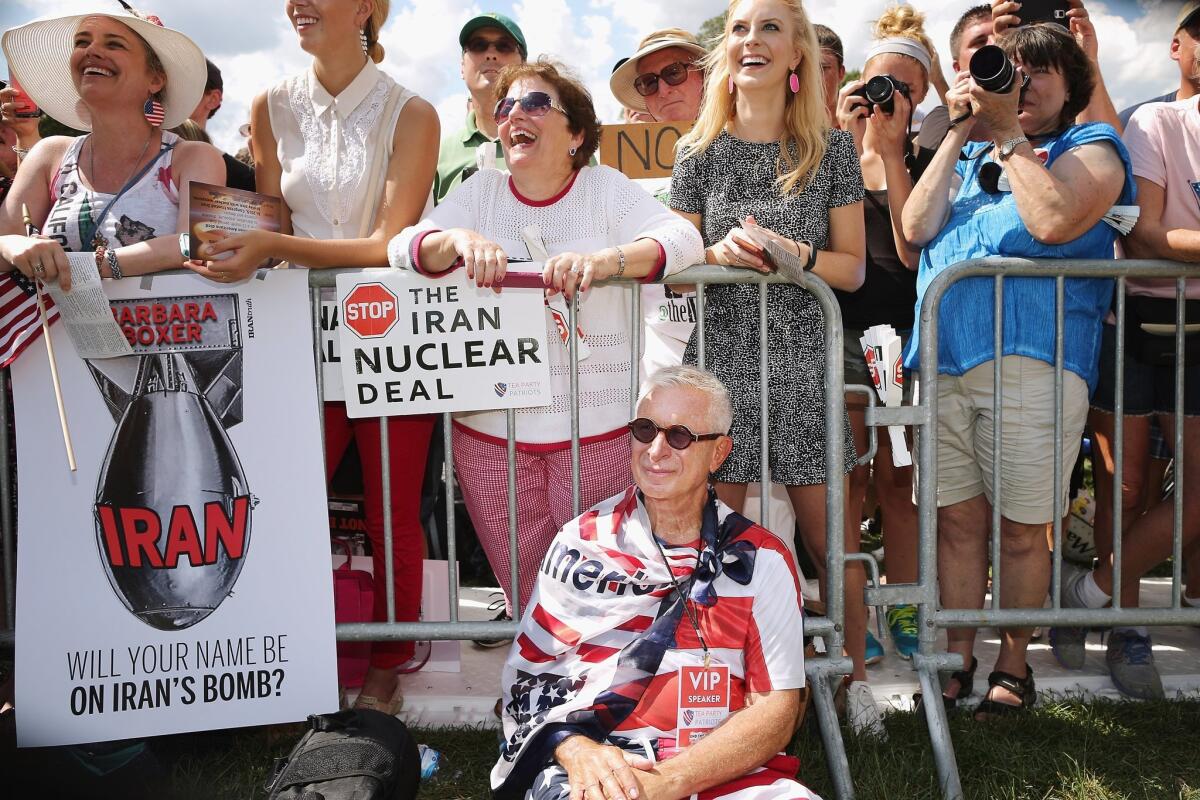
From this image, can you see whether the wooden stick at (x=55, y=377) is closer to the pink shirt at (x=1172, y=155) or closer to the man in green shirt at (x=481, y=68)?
the man in green shirt at (x=481, y=68)

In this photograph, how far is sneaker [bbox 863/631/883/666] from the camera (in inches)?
168

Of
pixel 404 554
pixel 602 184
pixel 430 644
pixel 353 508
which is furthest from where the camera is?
pixel 353 508

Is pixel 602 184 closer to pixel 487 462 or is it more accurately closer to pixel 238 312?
pixel 487 462

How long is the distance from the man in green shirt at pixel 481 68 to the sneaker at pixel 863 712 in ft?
10.4

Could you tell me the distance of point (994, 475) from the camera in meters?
3.58

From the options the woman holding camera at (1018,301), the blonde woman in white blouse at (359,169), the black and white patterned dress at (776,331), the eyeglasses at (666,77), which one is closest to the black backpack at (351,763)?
the blonde woman in white blouse at (359,169)

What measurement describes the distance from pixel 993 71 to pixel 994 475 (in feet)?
4.41

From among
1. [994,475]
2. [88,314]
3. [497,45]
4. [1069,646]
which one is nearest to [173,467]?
[88,314]

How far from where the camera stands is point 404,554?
3725 millimetres

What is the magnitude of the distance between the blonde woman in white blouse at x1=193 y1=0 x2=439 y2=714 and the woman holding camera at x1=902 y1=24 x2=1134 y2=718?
1877 mm

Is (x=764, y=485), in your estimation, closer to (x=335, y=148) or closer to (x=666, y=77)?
(x=335, y=148)

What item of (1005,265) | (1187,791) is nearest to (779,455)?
(1005,265)

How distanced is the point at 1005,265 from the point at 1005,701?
1.57 m

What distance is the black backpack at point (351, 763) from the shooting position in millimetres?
2756
